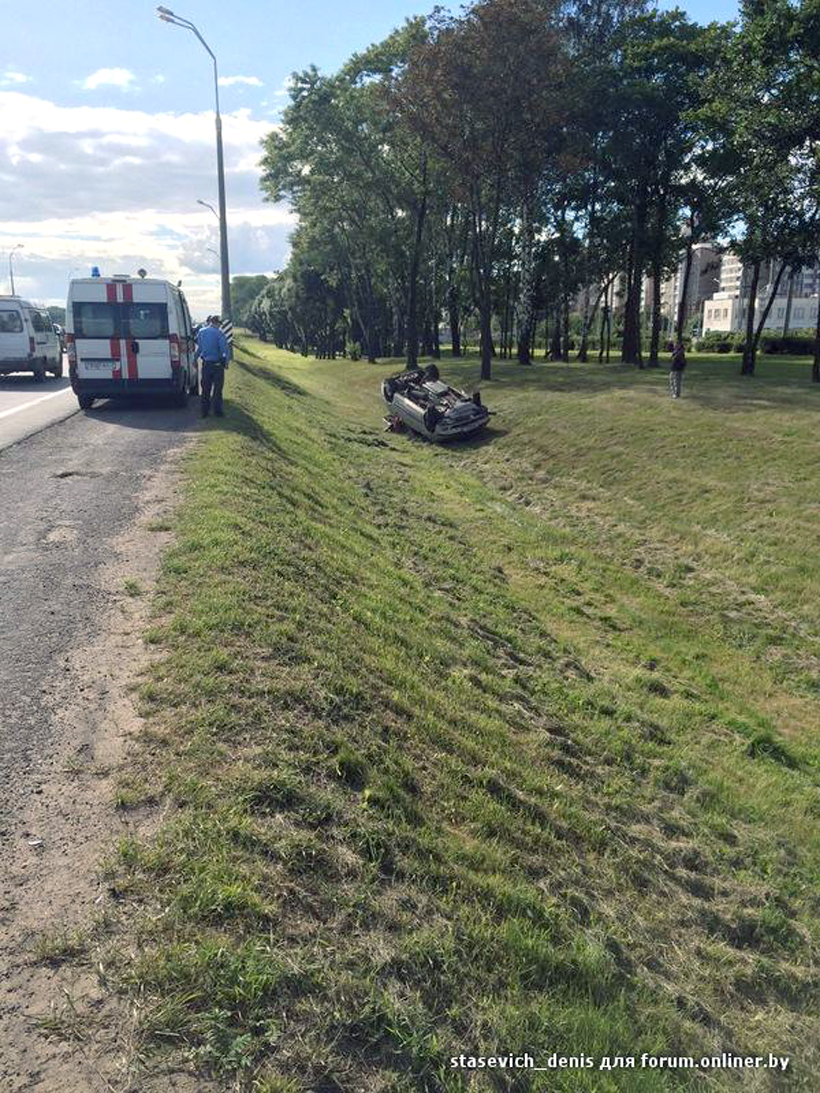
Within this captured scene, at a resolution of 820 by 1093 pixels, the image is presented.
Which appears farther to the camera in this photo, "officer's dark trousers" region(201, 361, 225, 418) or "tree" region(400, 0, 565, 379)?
"tree" region(400, 0, 565, 379)

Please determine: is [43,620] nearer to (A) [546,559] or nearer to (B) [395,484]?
(A) [546,559]

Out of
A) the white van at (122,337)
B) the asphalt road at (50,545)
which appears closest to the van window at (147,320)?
the white van at (122,337)

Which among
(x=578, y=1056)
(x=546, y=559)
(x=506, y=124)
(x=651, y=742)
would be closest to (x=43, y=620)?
(x=578, y=1056)

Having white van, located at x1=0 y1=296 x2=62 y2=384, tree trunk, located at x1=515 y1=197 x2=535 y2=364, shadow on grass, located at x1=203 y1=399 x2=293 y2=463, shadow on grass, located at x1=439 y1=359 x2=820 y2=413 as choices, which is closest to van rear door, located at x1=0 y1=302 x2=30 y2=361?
white van, located at x1=0 y1=296 x2=62 y2=384

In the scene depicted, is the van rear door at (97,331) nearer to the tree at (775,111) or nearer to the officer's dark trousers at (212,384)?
the officer's dark trousers at (212,384)

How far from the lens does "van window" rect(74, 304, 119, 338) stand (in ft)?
46.1

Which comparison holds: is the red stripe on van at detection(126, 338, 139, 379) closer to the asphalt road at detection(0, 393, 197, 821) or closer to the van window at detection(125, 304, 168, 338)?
the van window at detection(125, 304, 168, 338)

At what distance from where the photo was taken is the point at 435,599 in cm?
871

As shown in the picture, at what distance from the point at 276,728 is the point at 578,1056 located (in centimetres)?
212

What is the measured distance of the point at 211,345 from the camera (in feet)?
43.4

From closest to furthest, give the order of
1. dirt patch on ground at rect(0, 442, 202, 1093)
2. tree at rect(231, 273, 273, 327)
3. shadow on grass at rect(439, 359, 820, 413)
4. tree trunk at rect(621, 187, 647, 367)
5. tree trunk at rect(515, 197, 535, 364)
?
dirt patch on ground at rect(0, 442, 202, 1093)
shadow on grass at rect(439, 359, 820, 413)
tree trunk at rect(621, 187, 647, 367)
tree trunk at rect(515, 197, 535, 364)
tree at rect(231, 273, 273, 327)

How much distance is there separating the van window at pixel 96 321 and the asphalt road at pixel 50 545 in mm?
1589

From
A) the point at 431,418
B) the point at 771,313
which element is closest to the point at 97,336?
the point at 431,418

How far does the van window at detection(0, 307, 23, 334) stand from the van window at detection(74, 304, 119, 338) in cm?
795
